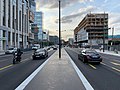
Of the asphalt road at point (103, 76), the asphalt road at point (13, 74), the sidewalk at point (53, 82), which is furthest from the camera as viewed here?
the asphalt road at point (13, 74)

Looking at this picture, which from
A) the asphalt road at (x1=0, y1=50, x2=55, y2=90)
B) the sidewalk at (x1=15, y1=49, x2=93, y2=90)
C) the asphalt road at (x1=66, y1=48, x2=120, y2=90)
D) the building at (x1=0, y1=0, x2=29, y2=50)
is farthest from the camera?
the building at (x1=0, y1=0, x2=29, y2=50)

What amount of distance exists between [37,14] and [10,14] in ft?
350

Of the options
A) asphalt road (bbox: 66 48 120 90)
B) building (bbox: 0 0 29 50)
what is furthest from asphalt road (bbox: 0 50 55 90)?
building (bbox: 0 0 29 50)

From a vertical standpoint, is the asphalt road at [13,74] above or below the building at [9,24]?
below

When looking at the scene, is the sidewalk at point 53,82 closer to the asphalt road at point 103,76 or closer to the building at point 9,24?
the asphalt road at point 103,76

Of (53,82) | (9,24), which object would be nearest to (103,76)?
(53,82)

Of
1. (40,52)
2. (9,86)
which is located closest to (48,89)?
(9,86)

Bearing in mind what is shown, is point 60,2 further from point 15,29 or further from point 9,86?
point 15,29

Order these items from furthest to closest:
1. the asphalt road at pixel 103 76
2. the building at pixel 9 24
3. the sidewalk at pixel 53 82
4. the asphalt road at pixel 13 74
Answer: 1. the building at pixel 9 24
2. the asphalt road at pixel 13 74
3. the asphalt road at pixel 103 76
4. the sidewalk at pixel 53 82

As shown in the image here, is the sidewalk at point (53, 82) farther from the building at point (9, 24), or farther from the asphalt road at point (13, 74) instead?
the building at point (9, 24)

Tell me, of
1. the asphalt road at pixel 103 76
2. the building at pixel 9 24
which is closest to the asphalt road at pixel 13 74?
the asphalt road at pixel 103 76

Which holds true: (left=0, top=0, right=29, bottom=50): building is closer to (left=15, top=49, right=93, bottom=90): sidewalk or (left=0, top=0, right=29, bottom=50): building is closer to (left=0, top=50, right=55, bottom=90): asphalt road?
(left=0, top=50, right=55, bottom=90): asphalt road

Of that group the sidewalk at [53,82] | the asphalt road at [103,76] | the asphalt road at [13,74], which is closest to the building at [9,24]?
the asphalt road at [13,74]

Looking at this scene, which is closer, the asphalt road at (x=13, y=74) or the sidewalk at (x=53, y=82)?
the sidewalk at (x=53, y=82)
